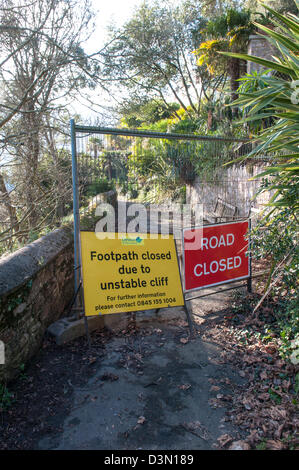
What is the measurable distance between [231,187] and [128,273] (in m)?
4.41

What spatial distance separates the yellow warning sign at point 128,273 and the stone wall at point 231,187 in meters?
3.51

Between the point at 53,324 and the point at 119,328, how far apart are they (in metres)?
0.83

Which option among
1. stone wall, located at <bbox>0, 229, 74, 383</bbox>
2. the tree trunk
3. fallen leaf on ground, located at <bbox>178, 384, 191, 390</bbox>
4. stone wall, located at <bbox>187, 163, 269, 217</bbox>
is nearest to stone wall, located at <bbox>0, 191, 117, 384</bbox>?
stone wall, located at <bbox>0, 229, 74, 383</bbox>

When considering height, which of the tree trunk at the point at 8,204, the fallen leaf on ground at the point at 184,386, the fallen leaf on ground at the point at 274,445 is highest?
the tree trunk at the point at 8,204

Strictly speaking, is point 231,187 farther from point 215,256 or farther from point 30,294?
point 30,294

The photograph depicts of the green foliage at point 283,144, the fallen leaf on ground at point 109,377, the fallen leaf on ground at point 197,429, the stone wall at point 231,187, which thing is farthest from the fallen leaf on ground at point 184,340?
the stone wall at point 231,187

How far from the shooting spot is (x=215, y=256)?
4734mm

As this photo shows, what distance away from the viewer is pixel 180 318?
180 inches

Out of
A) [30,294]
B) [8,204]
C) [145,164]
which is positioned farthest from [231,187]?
[30,294]

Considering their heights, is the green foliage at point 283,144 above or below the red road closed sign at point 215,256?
above

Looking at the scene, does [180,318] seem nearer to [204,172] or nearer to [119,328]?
[119,328]

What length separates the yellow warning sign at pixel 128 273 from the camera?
154 inches

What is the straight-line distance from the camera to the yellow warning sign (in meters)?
3.90

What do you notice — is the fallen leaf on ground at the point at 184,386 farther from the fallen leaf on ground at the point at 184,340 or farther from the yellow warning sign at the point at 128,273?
the yellow warning sign at the point at 128,273
